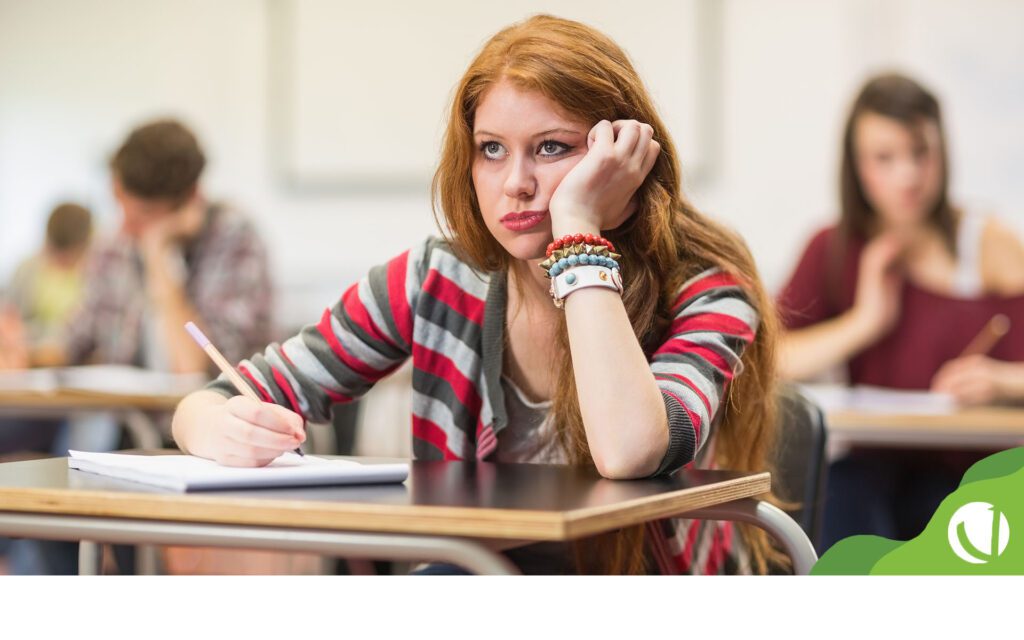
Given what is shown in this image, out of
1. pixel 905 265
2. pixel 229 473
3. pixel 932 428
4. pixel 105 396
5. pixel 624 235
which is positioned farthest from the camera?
pixel 905 265

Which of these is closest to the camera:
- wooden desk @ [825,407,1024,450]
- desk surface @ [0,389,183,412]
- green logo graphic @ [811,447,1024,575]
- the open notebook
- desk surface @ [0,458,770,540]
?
desk surface @ [0,458,770,540]

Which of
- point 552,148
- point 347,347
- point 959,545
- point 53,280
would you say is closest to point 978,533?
point 959,545

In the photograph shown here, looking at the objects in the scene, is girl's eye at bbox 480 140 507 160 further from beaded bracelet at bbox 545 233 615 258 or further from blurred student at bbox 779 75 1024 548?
blurred student at bbox 779 75 1024 548

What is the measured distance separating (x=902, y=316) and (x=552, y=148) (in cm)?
156

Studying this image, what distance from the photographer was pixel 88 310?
10.5ft

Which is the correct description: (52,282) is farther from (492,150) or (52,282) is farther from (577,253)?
(577,253)

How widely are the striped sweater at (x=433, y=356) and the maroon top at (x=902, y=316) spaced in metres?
1.17

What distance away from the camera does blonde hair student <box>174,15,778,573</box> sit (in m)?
1.06

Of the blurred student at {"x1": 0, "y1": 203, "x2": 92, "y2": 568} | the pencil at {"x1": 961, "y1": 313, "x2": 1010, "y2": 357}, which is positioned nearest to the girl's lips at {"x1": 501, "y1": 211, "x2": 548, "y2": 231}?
the pencil at {"x1": 961, "y1": 313, "x2": 1010, "y2": 357}

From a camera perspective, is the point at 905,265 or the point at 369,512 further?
the point at 905,265

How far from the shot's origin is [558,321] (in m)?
1.28

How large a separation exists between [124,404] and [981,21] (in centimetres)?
314

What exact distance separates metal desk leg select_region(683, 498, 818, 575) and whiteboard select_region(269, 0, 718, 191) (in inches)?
135
